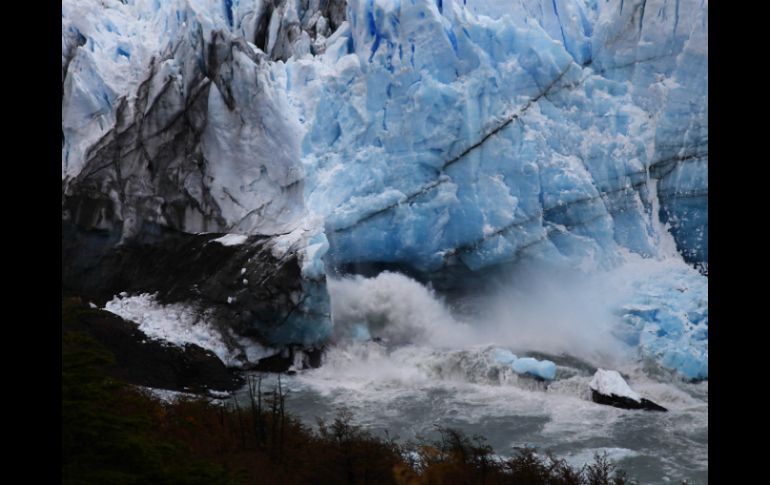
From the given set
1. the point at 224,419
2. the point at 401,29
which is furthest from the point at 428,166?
the point at 224,419

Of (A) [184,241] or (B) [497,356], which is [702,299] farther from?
(A) [184,241]

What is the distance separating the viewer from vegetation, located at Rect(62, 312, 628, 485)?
4.39 metres

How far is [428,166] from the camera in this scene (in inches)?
648

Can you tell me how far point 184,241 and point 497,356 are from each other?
763 centimetres

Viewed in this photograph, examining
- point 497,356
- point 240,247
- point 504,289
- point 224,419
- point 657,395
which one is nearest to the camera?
point 224,419

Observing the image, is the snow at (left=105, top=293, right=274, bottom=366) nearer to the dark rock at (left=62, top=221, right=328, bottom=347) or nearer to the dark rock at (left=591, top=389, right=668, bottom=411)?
the dark rock at (left=62, top=221, right=328, bottom=347)

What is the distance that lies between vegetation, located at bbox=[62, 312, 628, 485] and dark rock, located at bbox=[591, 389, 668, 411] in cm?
259

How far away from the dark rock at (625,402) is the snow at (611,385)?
0.05 metres

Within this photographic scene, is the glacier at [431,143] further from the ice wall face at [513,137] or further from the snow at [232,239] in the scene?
the snow at [232,239]

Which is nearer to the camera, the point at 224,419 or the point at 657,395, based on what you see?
the point at 224,419

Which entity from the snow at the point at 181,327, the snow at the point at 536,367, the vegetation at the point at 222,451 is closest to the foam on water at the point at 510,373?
the snow at the point at 536,367

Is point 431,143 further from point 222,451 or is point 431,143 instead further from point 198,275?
point 222,451

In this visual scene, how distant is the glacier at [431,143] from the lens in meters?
16.0

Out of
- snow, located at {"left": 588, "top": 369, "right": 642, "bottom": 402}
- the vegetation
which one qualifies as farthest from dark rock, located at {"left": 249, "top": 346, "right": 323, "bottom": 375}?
snow, located at {"left": 588, "top": 369, "right": 642, "bottom": 402}
